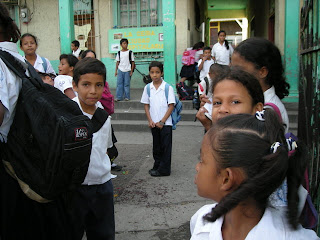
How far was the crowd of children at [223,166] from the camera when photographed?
1.13 meters

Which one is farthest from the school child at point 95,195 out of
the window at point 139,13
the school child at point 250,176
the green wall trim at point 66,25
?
the window at point 139,13

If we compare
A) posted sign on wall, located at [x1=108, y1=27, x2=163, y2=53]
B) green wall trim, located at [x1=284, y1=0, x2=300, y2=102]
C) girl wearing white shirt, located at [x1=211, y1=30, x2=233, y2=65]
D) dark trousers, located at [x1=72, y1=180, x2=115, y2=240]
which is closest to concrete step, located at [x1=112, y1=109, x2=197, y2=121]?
girl wearing white shirt, located at [x1=211, y1=30, x2=233, y2=65]

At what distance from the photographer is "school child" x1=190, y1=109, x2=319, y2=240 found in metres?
1.11

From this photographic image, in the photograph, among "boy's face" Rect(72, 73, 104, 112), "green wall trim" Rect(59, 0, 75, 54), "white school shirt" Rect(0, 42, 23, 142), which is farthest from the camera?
"green wall trim" Rect(59, 0, 75, 54)

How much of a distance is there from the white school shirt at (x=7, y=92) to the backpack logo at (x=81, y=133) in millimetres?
366

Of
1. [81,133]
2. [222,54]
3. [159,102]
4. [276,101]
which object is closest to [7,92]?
[81,133]

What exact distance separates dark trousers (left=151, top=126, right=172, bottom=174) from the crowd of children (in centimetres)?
138

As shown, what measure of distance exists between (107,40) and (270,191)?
10631mm

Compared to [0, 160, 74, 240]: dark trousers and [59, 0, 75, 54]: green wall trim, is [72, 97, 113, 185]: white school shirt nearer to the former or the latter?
[0, 160, 74, 240]: dark trousers

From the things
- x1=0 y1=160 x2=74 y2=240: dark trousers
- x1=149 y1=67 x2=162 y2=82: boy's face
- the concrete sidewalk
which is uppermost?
x1=149 y1=67 x2=162 y2=82: boy's face

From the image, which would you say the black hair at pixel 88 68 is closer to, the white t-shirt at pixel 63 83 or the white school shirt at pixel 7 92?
the white school shirt at pixel 7 92

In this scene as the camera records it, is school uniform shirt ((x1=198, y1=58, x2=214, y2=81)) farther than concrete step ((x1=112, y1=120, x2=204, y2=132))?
Yes

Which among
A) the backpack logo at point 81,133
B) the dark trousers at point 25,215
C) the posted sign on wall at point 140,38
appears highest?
the posted sign on wall at point 140,38

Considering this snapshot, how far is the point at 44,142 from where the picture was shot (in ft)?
5.59
